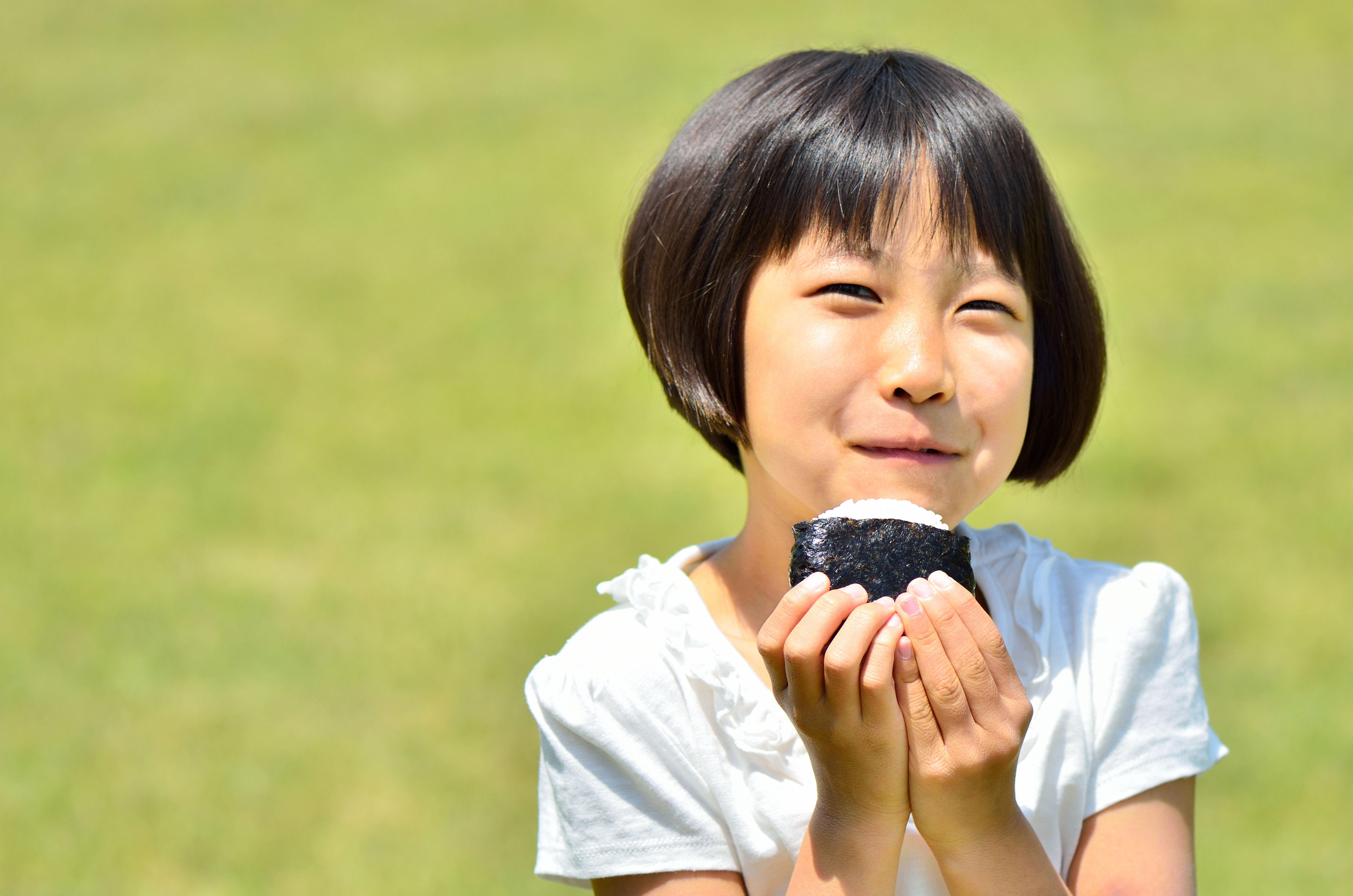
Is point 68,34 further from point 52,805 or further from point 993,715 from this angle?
point 993,715

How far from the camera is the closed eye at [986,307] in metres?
1.57

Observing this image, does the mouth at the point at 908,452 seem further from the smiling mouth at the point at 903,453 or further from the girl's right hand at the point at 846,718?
the girl's right hand at the point at 846,718

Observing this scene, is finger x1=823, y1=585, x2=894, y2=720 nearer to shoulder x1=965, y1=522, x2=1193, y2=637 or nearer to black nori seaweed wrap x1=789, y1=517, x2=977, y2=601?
black nori seaweed wrap x1=789, y1=517, x2=977, y2=601

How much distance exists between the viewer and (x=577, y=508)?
592 centimetres

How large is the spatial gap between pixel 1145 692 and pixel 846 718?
0.54 m

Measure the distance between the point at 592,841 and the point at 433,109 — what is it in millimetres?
9819

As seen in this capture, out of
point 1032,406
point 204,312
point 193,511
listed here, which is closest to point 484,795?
point 193,511

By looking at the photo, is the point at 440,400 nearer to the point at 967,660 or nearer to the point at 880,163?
the point at 880,163

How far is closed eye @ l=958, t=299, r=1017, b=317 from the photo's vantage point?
157 cm

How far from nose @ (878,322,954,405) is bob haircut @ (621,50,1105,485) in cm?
12

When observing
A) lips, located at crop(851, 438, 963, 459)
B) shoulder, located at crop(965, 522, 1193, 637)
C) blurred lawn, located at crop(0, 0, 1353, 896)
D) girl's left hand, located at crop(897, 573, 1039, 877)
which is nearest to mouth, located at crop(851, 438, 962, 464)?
lips, located at crop(851, 438, 963, 459)

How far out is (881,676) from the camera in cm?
142

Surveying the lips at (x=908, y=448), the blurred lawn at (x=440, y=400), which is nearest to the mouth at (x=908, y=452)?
the lips at (x=908, y=448)

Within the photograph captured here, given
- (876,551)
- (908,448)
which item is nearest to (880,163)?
(908,448)
